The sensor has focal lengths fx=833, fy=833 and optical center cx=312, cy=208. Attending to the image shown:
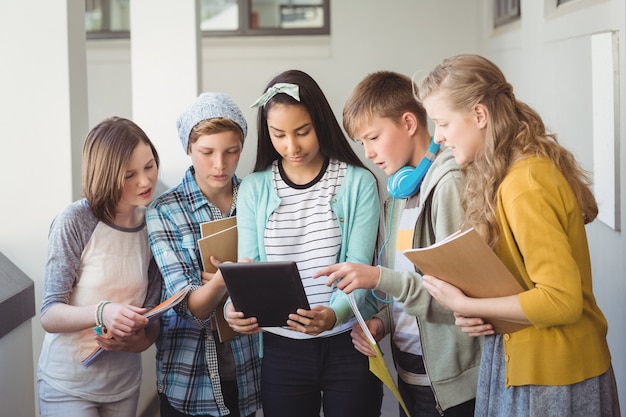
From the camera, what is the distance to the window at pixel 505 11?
5501 mm

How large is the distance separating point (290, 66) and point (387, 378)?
613 centimetres

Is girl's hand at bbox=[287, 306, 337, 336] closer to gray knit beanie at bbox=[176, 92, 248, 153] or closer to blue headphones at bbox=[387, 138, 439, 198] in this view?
blue headphones at bbox=[387, 138, 439, 198]

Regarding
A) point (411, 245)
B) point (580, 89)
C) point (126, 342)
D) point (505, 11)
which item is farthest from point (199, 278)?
point (505, 11)

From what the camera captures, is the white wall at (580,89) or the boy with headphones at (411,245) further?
the white wall at (580,89)

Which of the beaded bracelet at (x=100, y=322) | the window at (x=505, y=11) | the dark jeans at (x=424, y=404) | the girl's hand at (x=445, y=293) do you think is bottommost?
the dark jeans at (x=424, y=404)

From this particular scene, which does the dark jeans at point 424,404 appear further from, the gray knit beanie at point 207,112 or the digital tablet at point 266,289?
the gray knit beanie at point 207,112

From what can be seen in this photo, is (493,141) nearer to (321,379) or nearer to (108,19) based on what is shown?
(321,379)

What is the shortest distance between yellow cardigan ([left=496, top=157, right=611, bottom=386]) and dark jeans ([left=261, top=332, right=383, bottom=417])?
1.66 ft

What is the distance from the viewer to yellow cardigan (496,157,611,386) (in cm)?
152

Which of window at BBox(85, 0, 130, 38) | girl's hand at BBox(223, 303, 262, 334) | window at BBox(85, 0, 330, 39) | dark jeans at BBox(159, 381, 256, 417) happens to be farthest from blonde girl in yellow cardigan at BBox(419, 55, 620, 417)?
window at BBox(85, 0, 130, 38)

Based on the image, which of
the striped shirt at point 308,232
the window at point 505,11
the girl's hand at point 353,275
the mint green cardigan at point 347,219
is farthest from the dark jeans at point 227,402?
the window at point 505,11

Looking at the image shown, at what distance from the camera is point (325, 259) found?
2051mm

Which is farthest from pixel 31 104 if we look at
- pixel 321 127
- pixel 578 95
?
pixel 578 95

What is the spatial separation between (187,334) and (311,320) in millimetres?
463
